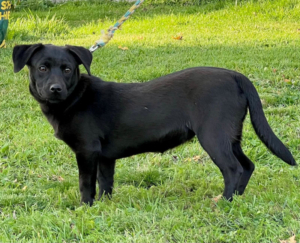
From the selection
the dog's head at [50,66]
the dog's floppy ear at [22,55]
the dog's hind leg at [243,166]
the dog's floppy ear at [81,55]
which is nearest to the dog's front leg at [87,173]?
the dog's head at [50,66]

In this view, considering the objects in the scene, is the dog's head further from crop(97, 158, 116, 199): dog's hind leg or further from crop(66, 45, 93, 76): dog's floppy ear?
crop(97, 158, 116, 199): dog's hind leg

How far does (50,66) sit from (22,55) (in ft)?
0.73

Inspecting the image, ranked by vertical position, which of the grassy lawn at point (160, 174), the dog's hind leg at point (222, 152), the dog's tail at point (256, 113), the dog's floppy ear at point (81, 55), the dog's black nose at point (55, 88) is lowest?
the grassy lawn at point (160, 174)

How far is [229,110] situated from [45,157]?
2022mm

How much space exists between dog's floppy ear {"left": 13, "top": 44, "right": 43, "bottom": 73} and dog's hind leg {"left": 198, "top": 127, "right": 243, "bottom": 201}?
136 centimetres

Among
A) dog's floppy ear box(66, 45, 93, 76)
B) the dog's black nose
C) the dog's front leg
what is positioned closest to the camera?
the dog's black nose

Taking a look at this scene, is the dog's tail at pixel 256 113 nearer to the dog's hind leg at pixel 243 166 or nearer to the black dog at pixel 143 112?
the black dog at pixel 143 112

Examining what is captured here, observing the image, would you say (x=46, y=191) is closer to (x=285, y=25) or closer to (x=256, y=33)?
(x=256, y=33)

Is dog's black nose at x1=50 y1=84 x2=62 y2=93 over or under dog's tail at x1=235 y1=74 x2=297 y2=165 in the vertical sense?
over

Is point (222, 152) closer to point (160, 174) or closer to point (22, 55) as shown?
point (160, 174)

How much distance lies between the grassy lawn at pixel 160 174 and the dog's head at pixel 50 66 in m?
0.81

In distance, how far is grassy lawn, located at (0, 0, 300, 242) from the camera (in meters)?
2.80

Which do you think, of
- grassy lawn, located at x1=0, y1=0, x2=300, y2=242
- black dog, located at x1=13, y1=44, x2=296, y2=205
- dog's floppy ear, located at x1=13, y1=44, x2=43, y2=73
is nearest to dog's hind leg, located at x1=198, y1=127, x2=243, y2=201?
black dog, located at x1=13, y1=44, x2=296, y2=205

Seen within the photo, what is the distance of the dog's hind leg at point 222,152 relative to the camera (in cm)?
314
